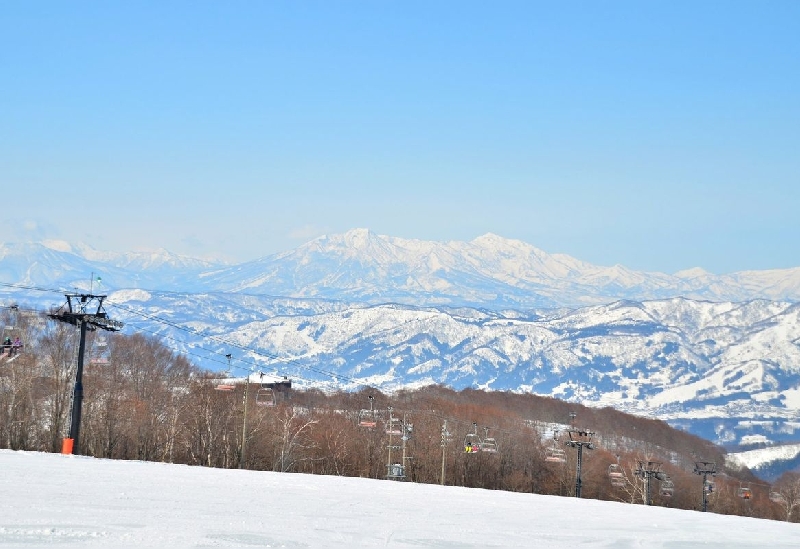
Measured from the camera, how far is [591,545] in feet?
113

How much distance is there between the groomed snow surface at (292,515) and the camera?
2820cm

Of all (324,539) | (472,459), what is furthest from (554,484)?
(324,539)

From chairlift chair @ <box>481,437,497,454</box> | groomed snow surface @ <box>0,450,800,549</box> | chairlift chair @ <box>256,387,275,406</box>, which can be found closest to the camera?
groomed snow surface @ <box>0,450,800,549</box>

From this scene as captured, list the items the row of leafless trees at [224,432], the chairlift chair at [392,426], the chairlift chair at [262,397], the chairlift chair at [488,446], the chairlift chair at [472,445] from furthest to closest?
the row of leafless trees at [224,432]
the chairlift chair at [488,446]
the chairlift chair at [472,445]
the chairlift chair at [262,397]
the chairlift chair at [392,426]

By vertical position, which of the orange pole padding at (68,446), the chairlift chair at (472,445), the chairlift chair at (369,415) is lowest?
the orange pole padding at (68,446)

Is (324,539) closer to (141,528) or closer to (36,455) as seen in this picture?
(141,528)

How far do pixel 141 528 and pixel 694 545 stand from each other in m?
18.4

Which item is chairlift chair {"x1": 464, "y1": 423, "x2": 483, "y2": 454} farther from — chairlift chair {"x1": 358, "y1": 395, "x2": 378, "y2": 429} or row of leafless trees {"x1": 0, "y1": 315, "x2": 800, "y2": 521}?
chairlift chair {"x1": 358, "y1": 395, "x2": 378, "y2": 429}

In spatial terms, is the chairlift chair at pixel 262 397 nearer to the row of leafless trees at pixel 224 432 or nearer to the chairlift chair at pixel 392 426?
the row of leafless trees at pixel 224 432

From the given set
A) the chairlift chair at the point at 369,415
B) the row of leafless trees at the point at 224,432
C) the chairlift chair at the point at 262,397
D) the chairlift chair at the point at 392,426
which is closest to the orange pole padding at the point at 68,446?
the row of leafless trees at the point at 224,432

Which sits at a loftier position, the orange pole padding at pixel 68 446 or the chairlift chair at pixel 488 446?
the chairlift chair at pixel 488 446

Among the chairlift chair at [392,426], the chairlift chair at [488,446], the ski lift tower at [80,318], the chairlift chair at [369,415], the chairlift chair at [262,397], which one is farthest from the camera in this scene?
the chairlift chair at [488,446]

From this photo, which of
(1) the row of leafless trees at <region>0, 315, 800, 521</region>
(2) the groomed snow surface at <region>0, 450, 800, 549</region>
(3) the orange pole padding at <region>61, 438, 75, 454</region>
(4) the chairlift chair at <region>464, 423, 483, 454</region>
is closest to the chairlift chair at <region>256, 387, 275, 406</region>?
(1) the row of leafless trees at <region>0, 315, 800, 521</region>

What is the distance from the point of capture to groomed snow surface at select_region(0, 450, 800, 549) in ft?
92.5
